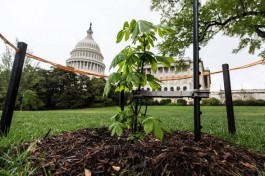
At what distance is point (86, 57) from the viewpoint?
73.9m

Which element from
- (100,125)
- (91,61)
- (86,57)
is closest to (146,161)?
(100,125)

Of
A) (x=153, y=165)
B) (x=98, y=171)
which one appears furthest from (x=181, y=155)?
(x=98, y=171)

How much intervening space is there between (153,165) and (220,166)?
473 millimetres

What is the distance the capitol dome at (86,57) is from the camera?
239 ft

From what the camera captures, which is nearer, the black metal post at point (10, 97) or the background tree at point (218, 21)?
the black metal post at point (10, 97)

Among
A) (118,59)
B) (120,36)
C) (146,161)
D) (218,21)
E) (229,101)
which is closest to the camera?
(146,161)

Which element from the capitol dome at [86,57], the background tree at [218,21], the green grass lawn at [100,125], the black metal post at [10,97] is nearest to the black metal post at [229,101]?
the green grass lawn at [100,125]

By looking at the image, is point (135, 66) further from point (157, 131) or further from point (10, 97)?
point (10, 97)

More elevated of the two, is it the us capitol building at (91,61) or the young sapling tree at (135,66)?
the us capitol building at (91,61)

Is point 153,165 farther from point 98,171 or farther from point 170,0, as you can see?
point 170,0

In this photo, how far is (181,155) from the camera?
138 centimetres

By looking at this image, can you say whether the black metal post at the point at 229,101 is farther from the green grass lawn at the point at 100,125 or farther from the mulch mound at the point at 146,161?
the mulch mound at the point at 146,161

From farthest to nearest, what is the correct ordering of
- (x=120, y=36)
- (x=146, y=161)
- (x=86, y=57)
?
(x=86, y=57), (x=120, y=36), (x=146, y=161)

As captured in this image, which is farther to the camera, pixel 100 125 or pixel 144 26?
pixel 100 125
